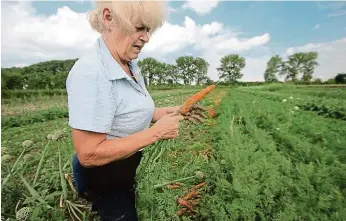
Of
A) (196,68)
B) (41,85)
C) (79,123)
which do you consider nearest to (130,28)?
(79,123)

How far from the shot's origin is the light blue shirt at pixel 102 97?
1193 millimetres

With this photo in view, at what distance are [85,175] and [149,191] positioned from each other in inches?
21.9

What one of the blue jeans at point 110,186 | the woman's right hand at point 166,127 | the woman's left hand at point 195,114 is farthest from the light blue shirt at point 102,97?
the woman's left hand at point 195,114

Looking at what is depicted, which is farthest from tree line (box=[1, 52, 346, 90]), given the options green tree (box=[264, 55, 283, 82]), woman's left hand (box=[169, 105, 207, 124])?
woman's left hand (box=[169, 105, 207, 124])

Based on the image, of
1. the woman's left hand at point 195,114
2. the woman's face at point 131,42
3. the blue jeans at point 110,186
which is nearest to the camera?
the woman's face at point 131,42

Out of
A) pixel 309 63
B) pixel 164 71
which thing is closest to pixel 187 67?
pixel 164 71

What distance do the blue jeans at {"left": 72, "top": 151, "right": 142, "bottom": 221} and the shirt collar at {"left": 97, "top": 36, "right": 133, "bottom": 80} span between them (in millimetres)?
479

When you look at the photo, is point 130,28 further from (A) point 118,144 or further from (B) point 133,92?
(A) point 118,144

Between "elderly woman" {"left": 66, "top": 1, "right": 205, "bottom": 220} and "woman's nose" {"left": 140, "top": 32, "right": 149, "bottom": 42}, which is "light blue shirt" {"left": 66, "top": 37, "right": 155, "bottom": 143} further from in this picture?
"woman's nose" {"left": 140, "top": 32, "right": 149, "bottom": 42}

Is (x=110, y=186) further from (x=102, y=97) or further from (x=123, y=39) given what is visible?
(x=123, y=39)

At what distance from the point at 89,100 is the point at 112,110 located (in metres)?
0.12

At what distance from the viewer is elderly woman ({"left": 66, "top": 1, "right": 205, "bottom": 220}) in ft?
3.98

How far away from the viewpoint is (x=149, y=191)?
6.38ft

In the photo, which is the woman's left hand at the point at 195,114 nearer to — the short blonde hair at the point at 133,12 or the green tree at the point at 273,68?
the short blonde hair at the point at 133,12
